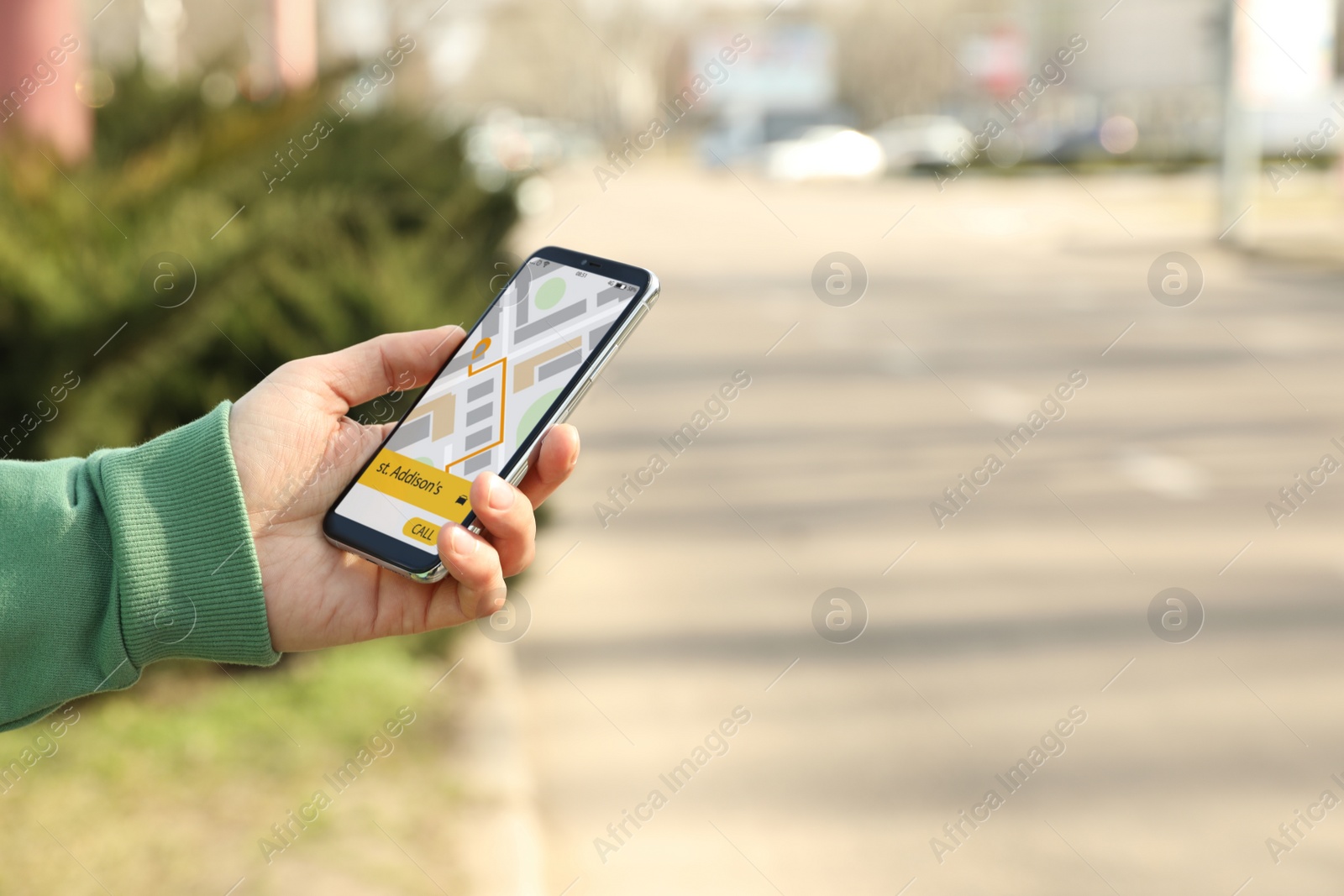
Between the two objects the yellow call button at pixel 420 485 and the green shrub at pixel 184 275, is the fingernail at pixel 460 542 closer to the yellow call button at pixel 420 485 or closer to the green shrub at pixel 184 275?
the yellow call button at pixel 420 485

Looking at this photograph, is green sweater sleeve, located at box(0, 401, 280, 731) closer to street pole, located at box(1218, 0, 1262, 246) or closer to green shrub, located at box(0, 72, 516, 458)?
green shrub, located at box(0, 72, 516, 458)

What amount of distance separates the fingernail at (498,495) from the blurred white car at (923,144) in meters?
42.6

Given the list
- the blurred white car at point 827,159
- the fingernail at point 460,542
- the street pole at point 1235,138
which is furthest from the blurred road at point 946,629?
the blurred white car at point 827,159

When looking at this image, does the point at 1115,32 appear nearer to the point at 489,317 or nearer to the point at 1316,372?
the point at 1316,372

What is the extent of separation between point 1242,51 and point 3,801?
21767 mm

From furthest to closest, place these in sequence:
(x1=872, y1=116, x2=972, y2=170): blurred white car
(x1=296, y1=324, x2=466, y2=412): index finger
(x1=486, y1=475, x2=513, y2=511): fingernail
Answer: (x1=872, y1=116, x2=972, y2=170): blurred white car < (x1=296, y1=324, x2=466, y2=412): index finger < (x1=486, y1=475, x2=513, y2=511): fingernail

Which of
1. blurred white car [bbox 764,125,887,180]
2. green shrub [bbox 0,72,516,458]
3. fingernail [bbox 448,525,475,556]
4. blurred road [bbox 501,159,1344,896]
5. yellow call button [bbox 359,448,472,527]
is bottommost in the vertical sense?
blurred white car [bbox 764,125,887,180]

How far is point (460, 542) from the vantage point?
6.38ft

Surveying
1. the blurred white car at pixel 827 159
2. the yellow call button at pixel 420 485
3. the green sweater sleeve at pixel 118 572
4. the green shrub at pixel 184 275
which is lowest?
the blurred white car at pixel 827 159

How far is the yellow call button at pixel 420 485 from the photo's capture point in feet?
6.91

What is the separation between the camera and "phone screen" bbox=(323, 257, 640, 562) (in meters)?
2.11

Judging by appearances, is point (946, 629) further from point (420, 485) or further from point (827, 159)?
point (827, 159)

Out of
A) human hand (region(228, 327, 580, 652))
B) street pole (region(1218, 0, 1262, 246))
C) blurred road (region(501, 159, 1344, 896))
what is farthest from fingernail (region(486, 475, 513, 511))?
street pole (region(1218, 0, 1262, 246))

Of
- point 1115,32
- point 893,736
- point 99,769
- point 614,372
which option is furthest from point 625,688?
point 1115,32
